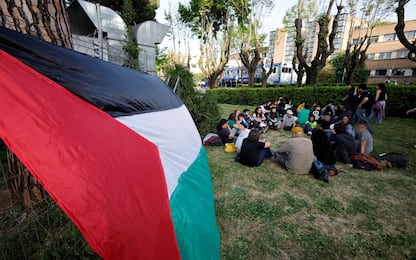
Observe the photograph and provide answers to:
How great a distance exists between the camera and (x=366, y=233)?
2.58 metres

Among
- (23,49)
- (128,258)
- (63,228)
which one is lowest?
(63,228)

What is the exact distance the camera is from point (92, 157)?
1104 mm

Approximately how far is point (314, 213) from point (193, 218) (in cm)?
224

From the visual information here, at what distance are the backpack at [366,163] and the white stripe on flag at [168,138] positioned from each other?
409 cm

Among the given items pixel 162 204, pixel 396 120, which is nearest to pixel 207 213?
pixel 162 204

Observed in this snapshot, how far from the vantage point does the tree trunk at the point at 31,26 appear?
1.79m

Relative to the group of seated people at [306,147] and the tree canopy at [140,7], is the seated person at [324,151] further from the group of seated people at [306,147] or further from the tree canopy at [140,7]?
the tree canopy at [140,7]

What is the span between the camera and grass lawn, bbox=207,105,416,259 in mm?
2334

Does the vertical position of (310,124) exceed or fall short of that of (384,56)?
it falls short

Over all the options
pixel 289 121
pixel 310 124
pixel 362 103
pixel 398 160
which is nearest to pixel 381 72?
pixel 362 103

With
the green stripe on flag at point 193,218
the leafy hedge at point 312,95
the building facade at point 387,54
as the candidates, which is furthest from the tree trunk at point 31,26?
the building facade at point 387,54

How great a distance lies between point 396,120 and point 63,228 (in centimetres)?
1299

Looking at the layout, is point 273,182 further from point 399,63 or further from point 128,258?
point 399,63

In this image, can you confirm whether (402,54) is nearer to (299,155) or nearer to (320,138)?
(320,138)
